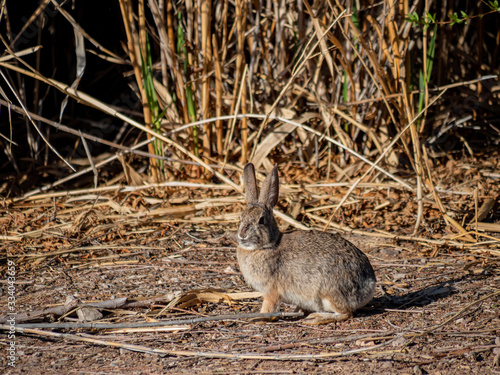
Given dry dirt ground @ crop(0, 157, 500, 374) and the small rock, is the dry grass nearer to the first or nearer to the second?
dry dirt ground @ crop(0, 157, 500, 374)

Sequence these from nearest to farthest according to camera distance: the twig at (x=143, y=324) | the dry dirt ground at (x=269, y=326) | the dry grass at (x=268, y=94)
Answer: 1. the dry dirt ground at (x=269, y=326)
2. the twig at (x=143, y=324)
3. the dry grass at (x=268, y=94)

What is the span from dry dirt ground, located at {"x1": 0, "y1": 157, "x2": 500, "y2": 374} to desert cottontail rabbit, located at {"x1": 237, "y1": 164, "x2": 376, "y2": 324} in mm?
139

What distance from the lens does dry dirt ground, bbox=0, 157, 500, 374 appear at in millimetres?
2703

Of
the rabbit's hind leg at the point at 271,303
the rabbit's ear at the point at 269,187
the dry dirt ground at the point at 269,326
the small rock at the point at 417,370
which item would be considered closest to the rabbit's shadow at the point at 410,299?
the dry dirt ground at the point at 269,326

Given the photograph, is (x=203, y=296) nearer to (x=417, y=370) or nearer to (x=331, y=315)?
(x=331, y=315)

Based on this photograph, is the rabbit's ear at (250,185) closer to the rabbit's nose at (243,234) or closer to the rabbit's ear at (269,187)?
the rabbit's ear at (269,187)

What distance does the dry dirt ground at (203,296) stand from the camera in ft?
8.87

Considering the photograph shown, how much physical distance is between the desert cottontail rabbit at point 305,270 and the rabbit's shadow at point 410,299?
0.17 m

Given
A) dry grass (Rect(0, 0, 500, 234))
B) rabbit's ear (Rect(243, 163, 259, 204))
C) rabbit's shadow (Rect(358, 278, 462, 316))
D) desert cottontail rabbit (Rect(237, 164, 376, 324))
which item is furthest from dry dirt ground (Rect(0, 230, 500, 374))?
dry grass (Rect(0, 0, 500, 234))

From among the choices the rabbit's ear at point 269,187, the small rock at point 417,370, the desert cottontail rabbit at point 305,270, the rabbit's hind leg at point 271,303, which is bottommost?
the rabbit's hind leg at point 271,303

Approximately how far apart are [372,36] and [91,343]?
353 cm

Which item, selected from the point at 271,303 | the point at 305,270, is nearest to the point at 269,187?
the point at 305,270

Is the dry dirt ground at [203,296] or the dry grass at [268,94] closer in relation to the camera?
the dry dirt ground at [203,296]

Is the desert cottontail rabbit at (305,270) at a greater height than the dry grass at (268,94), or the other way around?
the dry grass at (268,94)
